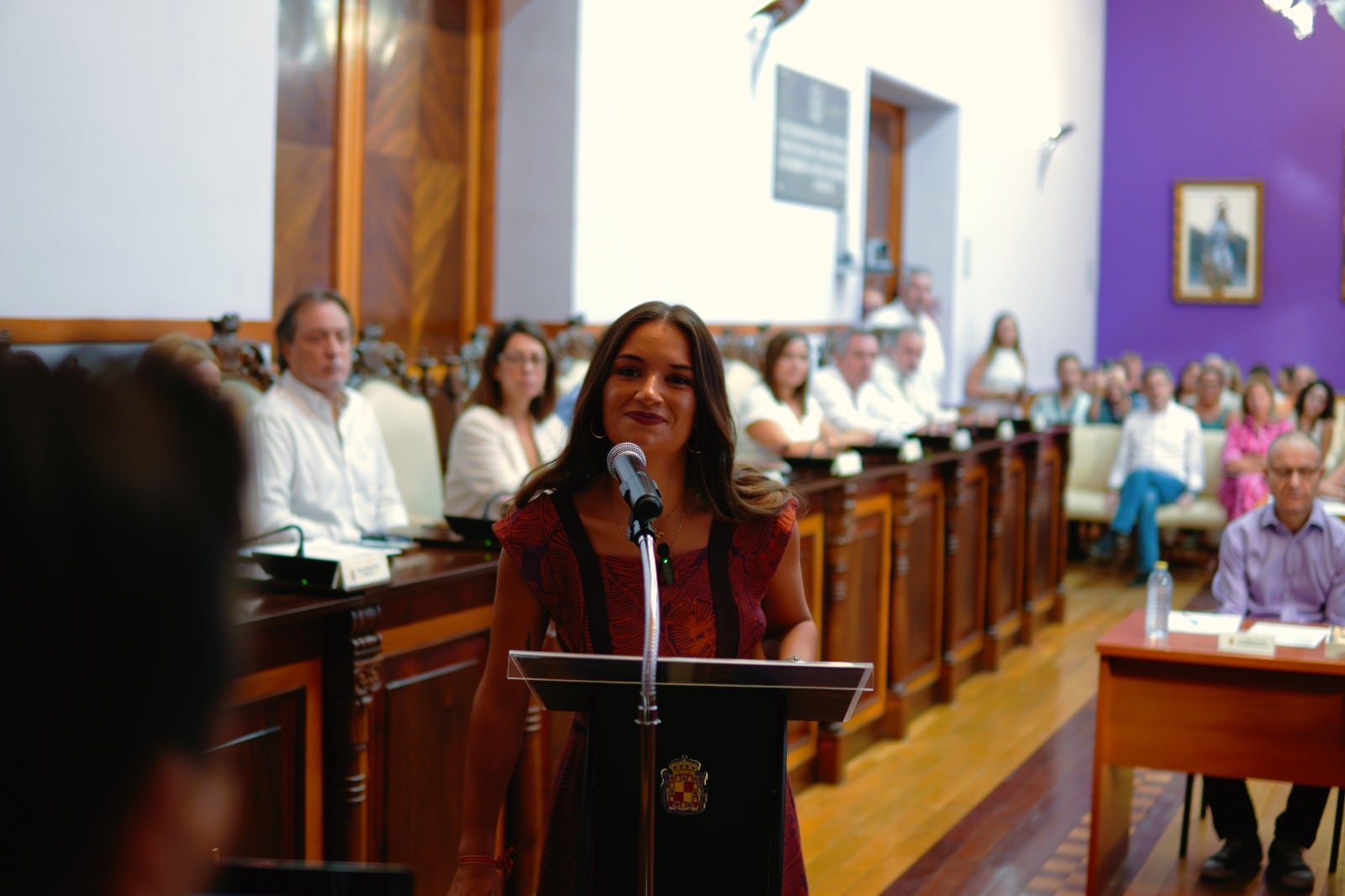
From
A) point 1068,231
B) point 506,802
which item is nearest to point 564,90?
point 506,802

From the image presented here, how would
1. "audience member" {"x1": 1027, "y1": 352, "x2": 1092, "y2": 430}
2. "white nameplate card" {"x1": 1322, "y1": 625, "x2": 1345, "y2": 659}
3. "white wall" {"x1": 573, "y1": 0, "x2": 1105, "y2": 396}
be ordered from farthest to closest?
1. "audience member" {"x1": 1027, "y1": 352, "x2": 1092, "y2": 430}
2. "white wall" {"x1": 573, "y1": 0, "x2": 1105, "y2": 396}
3. "white nameplate card" {"x1": 1322, "y1": 625, "x2": 1345, "y2": 659}

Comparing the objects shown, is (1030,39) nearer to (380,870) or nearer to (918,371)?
(918,371)

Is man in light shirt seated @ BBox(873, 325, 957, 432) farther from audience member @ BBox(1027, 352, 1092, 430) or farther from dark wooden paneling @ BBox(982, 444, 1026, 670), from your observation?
audience member @ BBox(1027, 352, 1092, 430)

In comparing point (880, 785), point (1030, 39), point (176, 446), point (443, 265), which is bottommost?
point (880, 785)

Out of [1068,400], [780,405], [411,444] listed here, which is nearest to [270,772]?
[411,444]

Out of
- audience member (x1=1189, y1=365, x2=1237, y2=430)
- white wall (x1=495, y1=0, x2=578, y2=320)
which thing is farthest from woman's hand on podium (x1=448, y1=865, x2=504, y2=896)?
audience member (x1=1189, y1=365, x2=1237, y2=430)

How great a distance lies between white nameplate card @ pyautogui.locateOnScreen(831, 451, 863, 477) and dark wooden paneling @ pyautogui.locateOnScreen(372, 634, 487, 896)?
200cm

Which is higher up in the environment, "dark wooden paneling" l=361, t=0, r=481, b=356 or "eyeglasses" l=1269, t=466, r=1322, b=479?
"dark wooden paneling" l=361, t=0, r=481, b=356

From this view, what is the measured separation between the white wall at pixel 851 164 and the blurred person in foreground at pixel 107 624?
5604 mm

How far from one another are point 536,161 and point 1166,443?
16.0 feet

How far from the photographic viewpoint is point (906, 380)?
26.9 feet

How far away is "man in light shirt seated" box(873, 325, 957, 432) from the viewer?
26.1ft

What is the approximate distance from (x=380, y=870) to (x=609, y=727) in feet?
3.06

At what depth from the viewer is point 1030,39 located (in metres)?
11.8
